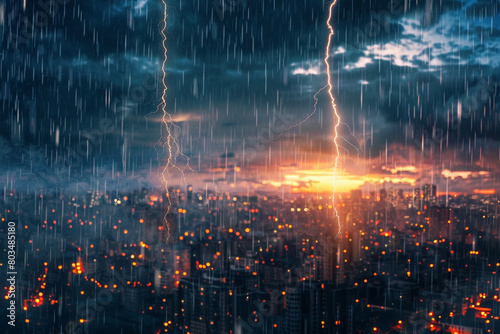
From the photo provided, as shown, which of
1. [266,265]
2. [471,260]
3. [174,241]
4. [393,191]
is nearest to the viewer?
[266,265]

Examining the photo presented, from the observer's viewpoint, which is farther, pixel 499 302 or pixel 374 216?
pixel 374 216

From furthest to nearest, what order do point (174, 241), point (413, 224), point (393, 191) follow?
point (393, 191) → point (413, 224) → point (174, 241)

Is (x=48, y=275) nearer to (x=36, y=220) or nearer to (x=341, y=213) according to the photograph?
(x=36, y=220)

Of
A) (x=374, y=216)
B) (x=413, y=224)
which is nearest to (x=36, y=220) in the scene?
(x=374, y=216)

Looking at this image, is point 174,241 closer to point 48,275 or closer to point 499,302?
point 48,275

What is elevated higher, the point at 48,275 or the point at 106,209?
the point at 106,209

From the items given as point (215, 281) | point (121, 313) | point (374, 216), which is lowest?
point (121, 313)

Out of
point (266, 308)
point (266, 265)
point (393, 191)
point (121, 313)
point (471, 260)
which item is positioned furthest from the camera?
point (393, 191)

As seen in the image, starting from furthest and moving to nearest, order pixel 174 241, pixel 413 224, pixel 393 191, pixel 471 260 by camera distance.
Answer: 1. pixel 393 191
2. pixel 413 224
3. pixel 174 241
4. pixel 471 260

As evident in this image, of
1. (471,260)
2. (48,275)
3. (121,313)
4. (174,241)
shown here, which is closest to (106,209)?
(174,241)
